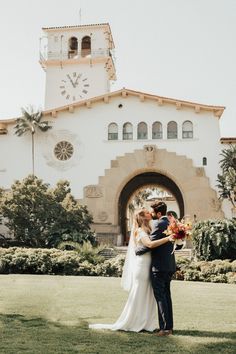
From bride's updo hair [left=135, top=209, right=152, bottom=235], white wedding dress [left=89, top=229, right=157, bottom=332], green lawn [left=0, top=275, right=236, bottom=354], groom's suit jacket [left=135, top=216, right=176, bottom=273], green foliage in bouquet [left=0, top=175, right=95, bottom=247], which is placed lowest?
green lawn [left=0, top=275, right=236, bottom=354]

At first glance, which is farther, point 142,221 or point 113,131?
point 113,131

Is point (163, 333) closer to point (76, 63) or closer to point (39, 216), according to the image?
point (39, 216)

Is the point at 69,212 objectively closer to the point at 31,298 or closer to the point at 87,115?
the point at 87,115

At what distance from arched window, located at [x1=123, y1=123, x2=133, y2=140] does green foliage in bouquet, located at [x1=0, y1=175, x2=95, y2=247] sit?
8.22 metres

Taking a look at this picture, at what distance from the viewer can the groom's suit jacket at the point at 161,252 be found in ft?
23.7

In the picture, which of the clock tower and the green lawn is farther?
the clock tower

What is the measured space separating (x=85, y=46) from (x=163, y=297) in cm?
4579

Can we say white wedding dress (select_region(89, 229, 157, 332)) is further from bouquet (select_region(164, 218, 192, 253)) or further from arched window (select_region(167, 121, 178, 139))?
arched window (select_region(167, 121, 178, 139))

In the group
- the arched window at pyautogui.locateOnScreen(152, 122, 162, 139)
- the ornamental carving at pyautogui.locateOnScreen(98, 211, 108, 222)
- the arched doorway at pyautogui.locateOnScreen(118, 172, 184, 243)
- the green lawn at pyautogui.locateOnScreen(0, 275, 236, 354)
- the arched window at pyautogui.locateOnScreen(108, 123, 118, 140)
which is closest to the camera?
the green lawn at pyautogui.locateOnScreen(0, 275, 236, 354)

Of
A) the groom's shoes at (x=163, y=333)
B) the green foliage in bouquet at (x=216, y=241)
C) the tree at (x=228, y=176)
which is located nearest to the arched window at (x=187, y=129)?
the tree at (x=228, y=176)

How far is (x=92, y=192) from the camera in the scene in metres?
34.4

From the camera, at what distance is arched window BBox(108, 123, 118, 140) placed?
116 feet

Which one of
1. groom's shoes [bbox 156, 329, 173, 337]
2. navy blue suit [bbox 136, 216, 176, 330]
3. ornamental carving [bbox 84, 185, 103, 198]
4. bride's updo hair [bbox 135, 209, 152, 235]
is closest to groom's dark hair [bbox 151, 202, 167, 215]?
navy blue suit [bbox 136, 216, 176, 330]

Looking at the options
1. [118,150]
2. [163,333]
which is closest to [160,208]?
[163,333]
